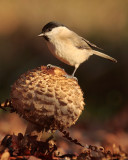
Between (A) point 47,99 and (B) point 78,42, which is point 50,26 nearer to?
(B) point 78,42

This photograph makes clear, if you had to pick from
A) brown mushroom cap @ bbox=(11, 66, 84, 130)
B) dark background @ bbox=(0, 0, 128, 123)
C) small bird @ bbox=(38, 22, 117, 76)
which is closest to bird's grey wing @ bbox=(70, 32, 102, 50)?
small bird @ bbox=(38, 22, 117, 76)

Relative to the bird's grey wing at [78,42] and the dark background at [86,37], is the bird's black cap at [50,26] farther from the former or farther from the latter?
the dark background at [86,37]

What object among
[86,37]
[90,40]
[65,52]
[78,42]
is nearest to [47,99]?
[65,52]

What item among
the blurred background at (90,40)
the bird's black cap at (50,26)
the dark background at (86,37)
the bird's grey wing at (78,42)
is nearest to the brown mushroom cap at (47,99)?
the bird's black cap at (50,26)

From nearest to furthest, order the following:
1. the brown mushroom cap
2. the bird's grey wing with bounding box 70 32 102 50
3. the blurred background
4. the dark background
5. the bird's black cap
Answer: the brown mushroom cap < the bird's black cap < the bird's grey wing with bounding box 70 32 102 50 < the blurred background < the dark background

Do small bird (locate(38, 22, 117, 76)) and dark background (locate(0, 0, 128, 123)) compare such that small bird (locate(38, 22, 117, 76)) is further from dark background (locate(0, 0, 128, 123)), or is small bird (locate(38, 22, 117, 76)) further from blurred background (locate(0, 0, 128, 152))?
dark background (locate(0, 0, 128, 123))

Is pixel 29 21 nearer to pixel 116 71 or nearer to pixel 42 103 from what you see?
pixel 116 71

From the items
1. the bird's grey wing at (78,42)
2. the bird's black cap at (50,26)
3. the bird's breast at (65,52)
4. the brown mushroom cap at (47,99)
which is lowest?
the brown mushroom cap at (47,99)

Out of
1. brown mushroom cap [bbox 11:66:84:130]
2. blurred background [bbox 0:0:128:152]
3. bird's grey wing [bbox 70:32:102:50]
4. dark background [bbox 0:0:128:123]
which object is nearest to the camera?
brown mushroom cap [bbox 11:66:84:130]

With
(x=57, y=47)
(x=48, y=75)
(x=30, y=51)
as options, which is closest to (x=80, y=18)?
(x=30, y=51)
